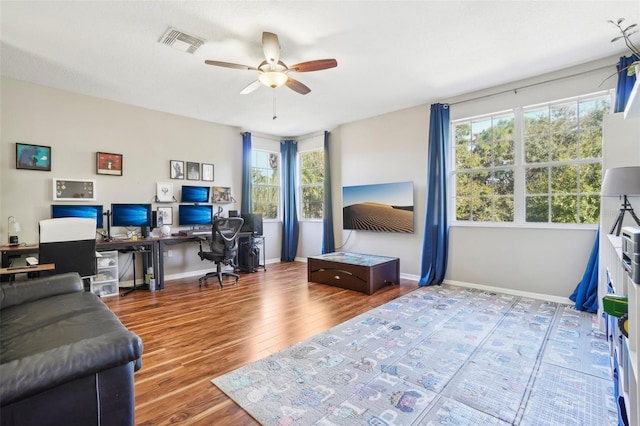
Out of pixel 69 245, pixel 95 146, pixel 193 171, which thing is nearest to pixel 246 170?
pixel 193 171

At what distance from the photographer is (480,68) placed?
3496 millimetres

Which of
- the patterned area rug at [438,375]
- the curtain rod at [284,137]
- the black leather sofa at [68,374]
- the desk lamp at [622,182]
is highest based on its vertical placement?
the curtain rod at [284,137]

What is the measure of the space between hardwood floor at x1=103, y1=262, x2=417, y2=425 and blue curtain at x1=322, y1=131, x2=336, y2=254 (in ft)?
3.41

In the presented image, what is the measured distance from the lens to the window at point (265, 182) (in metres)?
6.39

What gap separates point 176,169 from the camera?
509 centimetres

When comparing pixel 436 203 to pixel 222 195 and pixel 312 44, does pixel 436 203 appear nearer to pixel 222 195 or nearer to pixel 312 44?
pixel 312 44

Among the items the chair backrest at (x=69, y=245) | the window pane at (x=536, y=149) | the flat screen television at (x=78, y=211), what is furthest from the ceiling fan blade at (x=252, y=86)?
the window pane at (x=536, y=149)

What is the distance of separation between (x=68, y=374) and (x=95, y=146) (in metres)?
4.27

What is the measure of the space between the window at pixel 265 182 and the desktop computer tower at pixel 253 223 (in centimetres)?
63

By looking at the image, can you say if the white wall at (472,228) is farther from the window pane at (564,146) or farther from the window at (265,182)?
the window at (265,182)

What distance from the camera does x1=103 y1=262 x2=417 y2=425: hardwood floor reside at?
5.89 ft

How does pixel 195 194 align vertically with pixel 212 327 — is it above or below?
above

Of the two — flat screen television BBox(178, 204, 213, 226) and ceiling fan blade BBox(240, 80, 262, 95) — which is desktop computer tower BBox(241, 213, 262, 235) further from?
ceiling fan blade BBox(240, 80, 262, 95)

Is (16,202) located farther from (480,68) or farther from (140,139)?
(480,68)
